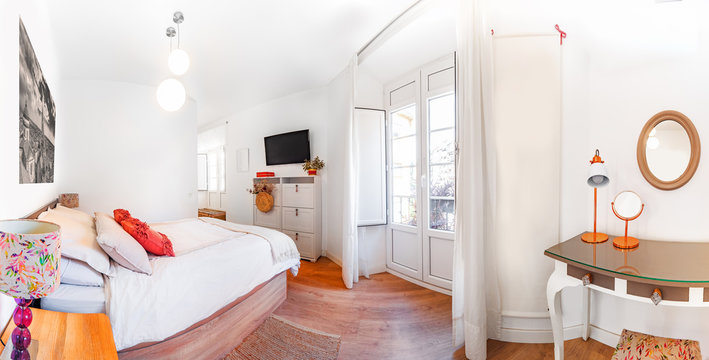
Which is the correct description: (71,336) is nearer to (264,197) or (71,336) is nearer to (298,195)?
(298,195)

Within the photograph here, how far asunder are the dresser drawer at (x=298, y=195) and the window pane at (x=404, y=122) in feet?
4.74

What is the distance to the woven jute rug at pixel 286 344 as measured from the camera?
166 centimetres

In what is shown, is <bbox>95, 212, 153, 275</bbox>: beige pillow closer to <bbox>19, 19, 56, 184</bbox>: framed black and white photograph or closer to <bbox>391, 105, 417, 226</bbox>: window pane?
<bbox>19, 19, 56, 184</bbox>: framed black and white photograph

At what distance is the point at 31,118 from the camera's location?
149 cm

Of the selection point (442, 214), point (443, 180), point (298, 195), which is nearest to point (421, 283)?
point (442, 214)

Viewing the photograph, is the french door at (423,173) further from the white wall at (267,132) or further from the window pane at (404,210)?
the white wall at (267,132)

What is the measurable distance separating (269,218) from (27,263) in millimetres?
3679

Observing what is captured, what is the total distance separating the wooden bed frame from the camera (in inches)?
54.9

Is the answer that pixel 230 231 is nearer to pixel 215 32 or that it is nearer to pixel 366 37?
pixel 215 32

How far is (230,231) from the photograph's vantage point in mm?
2449

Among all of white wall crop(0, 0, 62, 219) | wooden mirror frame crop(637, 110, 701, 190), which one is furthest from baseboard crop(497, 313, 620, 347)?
white wall crop(0, 0, 62, 219)

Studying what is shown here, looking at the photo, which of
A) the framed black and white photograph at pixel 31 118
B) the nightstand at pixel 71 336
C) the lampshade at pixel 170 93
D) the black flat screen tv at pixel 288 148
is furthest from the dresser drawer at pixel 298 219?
the nightstand at pixel 71 336

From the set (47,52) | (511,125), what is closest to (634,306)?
(511,125)

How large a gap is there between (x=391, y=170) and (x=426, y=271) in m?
1.20
